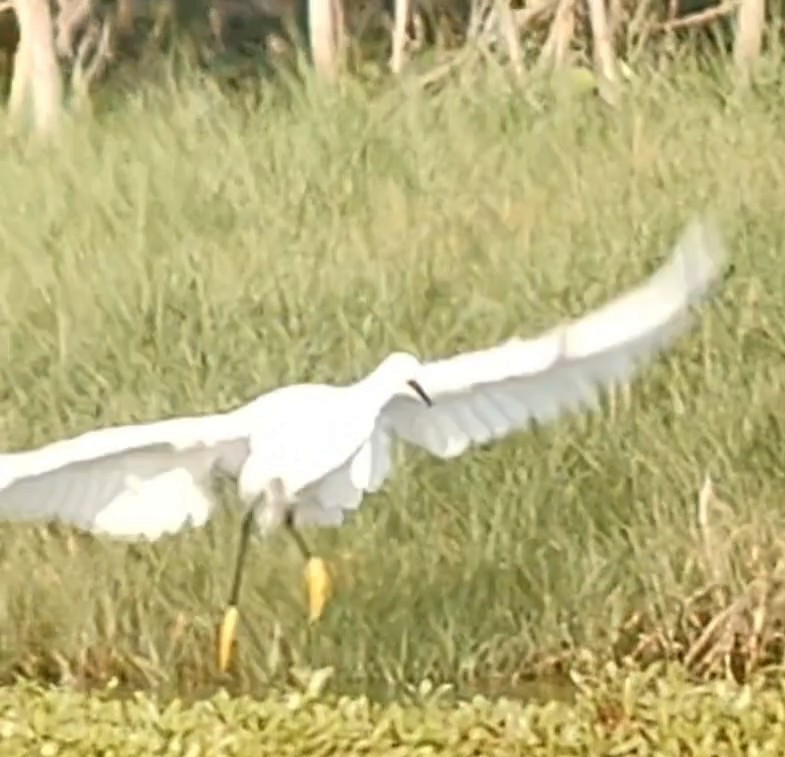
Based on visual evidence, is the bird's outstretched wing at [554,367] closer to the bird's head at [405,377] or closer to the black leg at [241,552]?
the bird's head at [405,377]

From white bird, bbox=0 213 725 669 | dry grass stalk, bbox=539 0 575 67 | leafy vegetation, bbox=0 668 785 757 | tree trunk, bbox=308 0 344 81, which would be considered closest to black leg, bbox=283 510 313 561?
white bird, bbox=0 213 725 669

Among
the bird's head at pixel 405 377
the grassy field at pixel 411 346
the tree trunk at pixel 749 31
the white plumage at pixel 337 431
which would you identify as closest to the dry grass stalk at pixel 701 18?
the tree trunk at pixel 749 31

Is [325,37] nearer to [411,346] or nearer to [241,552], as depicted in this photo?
[411,346]

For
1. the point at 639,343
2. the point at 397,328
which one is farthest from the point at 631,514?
the point at 639,343

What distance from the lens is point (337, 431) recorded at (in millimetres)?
2842

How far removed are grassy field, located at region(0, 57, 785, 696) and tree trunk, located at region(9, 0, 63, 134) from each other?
104 millimetres

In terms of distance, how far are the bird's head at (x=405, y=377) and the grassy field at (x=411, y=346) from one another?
1.76 feet

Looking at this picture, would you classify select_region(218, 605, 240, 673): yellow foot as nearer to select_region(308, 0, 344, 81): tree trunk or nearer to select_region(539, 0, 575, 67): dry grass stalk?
select_region(308, 0, 344, 81): tree trunk

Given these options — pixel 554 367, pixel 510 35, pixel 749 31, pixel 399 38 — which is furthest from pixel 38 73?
pixel 554 367

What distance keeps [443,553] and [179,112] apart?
1254mm

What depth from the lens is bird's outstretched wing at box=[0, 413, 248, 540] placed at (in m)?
2.71

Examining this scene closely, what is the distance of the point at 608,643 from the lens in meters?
3.21

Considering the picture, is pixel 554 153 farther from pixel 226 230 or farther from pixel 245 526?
pixel 245 526

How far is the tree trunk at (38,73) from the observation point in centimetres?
427
